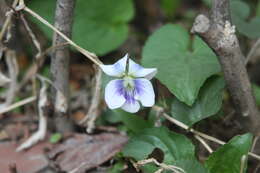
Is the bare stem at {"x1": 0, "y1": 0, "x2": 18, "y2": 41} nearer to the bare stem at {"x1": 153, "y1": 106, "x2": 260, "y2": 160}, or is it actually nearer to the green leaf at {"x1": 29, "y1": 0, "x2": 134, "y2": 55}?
the green leaf at {"x1": 29, "y1": 0, "x2": 134, "y2": 55}

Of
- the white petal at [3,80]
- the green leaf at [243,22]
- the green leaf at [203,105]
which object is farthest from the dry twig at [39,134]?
the green leaf at [243,22]

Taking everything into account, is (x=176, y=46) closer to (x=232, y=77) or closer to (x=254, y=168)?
(x=232, y=77)

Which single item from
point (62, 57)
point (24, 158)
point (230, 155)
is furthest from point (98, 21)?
point (230, 155)

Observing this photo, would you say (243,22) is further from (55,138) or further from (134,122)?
(55,138)

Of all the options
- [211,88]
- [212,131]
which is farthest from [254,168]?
[211,88]

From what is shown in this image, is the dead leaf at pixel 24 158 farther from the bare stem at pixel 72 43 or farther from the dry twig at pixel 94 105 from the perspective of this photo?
the bare stem at pixel 72 43

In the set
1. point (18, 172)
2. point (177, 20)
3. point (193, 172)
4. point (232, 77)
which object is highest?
point (177, 20)

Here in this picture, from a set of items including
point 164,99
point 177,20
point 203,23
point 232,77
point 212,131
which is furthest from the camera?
point 177,20
